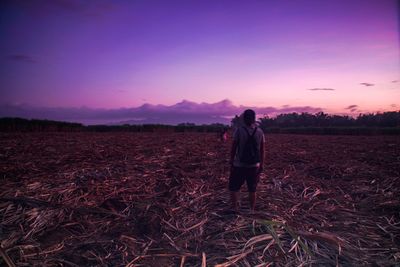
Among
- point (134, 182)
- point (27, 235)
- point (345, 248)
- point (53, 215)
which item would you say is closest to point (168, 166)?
point (134, 182)

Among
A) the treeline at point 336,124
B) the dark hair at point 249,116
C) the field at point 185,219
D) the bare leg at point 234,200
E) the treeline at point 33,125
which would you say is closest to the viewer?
the field at point 185,219

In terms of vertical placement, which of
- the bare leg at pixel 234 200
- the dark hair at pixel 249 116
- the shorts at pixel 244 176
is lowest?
the bare leg at pixel 234 200

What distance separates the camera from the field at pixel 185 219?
4000 millimetres

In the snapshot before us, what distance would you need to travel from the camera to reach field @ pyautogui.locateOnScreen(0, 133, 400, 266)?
4.00 m

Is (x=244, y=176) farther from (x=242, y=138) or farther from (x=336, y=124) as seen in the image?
(x=336, y=124)

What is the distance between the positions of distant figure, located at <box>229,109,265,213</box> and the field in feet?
1.90

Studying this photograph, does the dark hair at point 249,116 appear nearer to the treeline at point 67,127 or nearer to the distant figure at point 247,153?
the distant figure at point 247,153

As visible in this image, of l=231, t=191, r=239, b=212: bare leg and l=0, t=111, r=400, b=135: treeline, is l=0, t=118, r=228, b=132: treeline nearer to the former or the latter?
l=0, t=111, r=400, b=135: treeline

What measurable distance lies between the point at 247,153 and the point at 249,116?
1.98 feet

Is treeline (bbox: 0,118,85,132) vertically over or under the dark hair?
under

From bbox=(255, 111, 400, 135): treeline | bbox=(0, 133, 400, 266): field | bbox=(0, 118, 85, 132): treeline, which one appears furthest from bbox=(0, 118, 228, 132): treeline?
bbox=(0, 133, 400, 266): field

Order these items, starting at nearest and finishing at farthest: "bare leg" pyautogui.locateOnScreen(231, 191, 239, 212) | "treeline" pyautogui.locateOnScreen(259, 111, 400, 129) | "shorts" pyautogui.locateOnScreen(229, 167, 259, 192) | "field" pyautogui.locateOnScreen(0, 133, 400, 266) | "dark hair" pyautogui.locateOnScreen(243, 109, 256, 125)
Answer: "field" pyautogui.locateOnScreen(0, 133, 400, 266) < "dark hair" pyautogui.locateOnScreen(243, 109, 256, 125) < "shorts" pyautogui.locateOnScreen(229, 167, 259, 192) < "bare leg" pyautogui.locateOnScreen(231, 191, 239, 212) < "treeline" pyautogui.locateOnScreen(259, 111, 400, 129)

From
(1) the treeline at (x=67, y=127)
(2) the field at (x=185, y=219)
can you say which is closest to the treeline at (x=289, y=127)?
(1) the treeline at (x=67, y=127)

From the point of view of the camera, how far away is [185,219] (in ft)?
17.1
